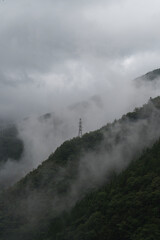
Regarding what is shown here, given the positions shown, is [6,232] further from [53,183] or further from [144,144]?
[144,144]

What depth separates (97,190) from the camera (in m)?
69.4

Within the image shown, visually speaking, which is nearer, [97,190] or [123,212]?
[123,212]

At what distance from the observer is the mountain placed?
4831 cm

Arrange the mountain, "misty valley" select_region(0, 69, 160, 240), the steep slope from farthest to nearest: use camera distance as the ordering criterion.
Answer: the mountain → "misty valley" select_region(0, 69, 160, 240) → the steep slope

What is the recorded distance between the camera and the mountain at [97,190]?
48312mm

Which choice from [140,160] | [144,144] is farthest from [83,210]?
[144,144]

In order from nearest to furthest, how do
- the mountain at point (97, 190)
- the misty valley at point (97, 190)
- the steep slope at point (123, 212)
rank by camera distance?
the steep slope at point (123, 212) → the misty valley at point (97, 190) → the mountain at point (97, 190)

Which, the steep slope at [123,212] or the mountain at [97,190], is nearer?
the steep slope at [123,212]

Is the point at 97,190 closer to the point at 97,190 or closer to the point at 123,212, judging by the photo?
the point at 97,190

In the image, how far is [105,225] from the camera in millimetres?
50094

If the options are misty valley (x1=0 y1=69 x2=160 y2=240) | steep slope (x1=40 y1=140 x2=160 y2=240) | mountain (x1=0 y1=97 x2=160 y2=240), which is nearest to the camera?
steep slope (x1=40 y1=140 x2=160 y2=240)

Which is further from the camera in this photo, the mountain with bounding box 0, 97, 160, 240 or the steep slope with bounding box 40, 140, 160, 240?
the mountain with bounding box 0, 97, 160, 240

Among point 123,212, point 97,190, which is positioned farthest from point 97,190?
point 123,212

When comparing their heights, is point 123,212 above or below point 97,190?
below
